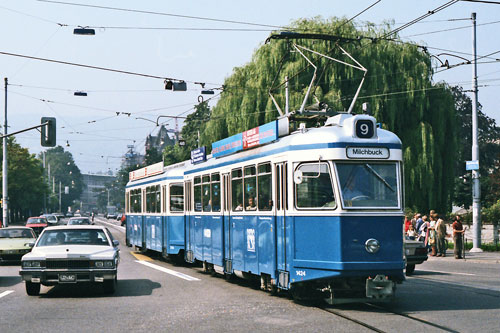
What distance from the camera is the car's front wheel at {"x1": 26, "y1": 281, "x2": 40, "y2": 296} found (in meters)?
15.6

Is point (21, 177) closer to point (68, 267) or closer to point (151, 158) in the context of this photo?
point (151, 158)

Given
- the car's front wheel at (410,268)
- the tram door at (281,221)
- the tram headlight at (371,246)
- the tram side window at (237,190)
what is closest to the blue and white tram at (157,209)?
the tram side window at (237,190)

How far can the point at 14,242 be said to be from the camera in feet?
88.2

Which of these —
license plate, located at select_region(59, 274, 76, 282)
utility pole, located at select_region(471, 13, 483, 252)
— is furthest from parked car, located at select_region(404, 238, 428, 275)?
utility pole, located at select_region(471, 13, 483, 252)

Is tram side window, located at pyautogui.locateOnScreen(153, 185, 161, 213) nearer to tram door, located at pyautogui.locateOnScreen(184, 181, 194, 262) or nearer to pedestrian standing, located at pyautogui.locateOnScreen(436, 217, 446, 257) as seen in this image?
tram door, located at pyautogui.locateOnScreen(184, 181, 194, 262)

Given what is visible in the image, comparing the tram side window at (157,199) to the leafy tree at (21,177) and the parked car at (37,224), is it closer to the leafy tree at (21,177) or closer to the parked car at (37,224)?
the parked car at (37,224)

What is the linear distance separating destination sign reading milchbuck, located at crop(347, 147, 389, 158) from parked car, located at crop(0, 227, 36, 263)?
1523 cm

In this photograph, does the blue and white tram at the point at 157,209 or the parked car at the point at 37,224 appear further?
the parked car at the point at 37,224

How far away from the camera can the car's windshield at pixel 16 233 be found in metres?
27.8

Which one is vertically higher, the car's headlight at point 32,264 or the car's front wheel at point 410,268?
the car's headlight at point 32,264

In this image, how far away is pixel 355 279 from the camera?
517 inches

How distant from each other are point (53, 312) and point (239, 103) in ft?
97.3

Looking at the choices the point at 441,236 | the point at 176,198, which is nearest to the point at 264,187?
the point at 176,198

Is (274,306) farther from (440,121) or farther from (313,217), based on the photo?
(440,121)
